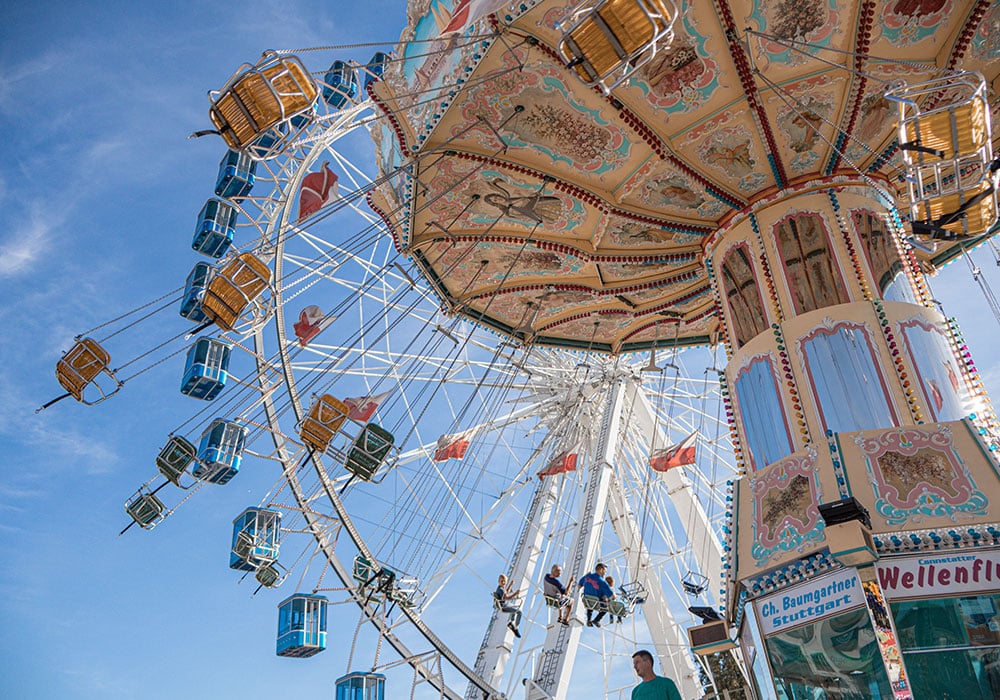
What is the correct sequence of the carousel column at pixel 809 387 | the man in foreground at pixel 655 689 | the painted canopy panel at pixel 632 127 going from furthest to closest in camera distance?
the painted canopy panel at pixel 632 127
the carousel column at pixel 809 387
the man in foreground at pixel 655 689

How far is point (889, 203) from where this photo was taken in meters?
9.42

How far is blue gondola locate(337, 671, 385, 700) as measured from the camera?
12.7 metres

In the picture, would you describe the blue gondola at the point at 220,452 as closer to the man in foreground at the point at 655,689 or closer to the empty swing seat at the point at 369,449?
the empty swing seat at the point at 369,449

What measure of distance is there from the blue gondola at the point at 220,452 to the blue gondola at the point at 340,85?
242 inches

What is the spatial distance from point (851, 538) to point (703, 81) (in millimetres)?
4589

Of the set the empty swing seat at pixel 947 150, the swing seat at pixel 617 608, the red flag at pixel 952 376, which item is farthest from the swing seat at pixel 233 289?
the red flag at pixel 952 376

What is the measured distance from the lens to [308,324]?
589 inches

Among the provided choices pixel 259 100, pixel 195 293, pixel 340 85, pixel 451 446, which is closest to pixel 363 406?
pixel 195 293

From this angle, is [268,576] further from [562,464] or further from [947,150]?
[947,150]

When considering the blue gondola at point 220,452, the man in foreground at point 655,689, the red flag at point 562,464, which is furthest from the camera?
the red flag at point 562,464

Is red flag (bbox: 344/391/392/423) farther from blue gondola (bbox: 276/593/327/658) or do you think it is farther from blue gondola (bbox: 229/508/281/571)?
blue gondola (bbox: 276/593/327/658)

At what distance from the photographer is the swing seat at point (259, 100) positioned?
8312 millimetres

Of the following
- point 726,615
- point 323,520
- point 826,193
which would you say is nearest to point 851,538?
point 726,615

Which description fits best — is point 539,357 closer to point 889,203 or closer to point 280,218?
point 280,218
